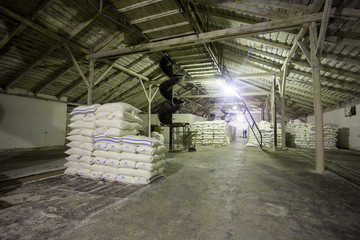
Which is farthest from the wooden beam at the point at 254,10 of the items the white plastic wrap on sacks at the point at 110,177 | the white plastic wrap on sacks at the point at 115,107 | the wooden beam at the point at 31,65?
the wooden beam at the point at 31,65

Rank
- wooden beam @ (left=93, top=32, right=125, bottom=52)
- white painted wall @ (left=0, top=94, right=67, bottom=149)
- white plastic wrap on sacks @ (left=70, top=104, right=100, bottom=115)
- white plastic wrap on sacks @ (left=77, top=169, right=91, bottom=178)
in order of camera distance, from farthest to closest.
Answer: white painted wall @ (left=0, top=94, right=67, bottom=149) → wooden beam @ (left=93, top=32, right=125, bottom=52) → white plastic wrap on sacks @ (left=70, top=104, right=100, bottom=115) → white plastic wrap on sacks @ (left=77, top=169, right=91, bottom=178)

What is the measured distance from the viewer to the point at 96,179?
3678mm

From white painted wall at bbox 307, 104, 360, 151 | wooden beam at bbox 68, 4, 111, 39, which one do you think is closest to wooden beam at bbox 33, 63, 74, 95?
wooden beam at bbox 68, 4, 111, 39

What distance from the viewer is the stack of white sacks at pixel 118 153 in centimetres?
342

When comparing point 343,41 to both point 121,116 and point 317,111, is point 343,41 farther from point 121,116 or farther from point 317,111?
point 121,116

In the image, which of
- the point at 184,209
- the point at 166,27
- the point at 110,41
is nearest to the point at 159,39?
the point at 166,27

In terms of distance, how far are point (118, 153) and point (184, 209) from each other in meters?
1.96

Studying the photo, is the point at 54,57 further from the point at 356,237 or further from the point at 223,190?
the point at 356,237

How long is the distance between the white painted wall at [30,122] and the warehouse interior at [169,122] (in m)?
0.05

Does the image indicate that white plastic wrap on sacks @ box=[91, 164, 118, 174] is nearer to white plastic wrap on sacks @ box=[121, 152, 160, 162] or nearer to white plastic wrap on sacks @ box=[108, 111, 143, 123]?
white plastic wrap on sacks @ box=[121, 152, 160, 162]

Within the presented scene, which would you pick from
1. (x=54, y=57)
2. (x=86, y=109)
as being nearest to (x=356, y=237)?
(x=86, y=109)

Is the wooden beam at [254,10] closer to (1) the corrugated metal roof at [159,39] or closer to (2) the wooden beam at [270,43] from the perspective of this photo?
(1) the corrugated metal roof at [159,39]

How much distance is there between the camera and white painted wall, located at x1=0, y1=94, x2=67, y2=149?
27.1 feet

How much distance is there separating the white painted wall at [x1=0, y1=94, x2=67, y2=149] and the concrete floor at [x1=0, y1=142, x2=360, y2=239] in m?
7.44
